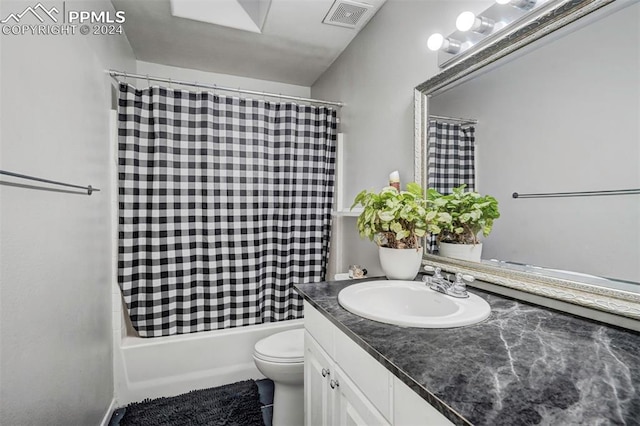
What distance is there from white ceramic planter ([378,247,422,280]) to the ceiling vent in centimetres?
139

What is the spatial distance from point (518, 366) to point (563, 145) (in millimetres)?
694

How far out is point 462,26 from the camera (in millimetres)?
1171

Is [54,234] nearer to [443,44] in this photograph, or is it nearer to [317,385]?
[317,385]

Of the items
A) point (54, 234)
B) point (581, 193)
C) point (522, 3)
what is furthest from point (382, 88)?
point (54, 234)

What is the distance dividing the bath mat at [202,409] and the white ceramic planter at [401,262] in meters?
1.14

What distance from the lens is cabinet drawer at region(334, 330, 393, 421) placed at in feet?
2.36

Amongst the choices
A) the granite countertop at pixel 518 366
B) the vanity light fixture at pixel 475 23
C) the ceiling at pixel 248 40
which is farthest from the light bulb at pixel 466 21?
the granite countertop at pixel 518 366

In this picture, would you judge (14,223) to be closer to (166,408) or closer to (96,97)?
(96,97)

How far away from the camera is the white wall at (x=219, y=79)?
2564mm

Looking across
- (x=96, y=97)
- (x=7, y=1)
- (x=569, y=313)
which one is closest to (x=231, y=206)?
(x=96, y=97)

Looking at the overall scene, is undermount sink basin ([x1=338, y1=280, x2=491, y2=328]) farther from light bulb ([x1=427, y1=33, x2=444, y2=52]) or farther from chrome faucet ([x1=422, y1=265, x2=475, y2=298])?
light bulb ([x1=427, y1=33, x2=444, y2=52])

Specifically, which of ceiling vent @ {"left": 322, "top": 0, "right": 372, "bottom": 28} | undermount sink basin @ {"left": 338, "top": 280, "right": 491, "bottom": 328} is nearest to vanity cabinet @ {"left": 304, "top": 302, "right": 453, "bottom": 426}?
undermount sink basin @ {"left": 338, "top": 280, "right": 491, "bottom": 328}

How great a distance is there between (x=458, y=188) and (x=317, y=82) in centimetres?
A: 197

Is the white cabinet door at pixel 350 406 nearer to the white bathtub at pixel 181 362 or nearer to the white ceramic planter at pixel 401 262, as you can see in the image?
the white ceramic planter at pixel 401 262
